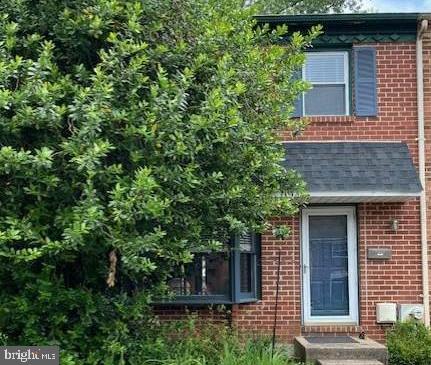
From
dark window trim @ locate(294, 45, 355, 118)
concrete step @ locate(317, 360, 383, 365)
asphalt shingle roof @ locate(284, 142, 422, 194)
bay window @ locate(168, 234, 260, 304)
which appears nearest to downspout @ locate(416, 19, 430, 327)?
asphalt shingle roof @ locate(284, 142, 422, 194)

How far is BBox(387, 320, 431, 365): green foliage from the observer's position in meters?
9.16

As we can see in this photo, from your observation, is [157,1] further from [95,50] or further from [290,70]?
[290,70]

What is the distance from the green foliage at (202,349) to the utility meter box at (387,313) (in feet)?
7.83

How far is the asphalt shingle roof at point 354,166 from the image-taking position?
966 cm

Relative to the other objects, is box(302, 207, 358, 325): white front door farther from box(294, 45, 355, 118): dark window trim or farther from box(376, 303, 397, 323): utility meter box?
box(294, 45, 355, 118): dark window trim

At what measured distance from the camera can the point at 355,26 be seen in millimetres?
10617

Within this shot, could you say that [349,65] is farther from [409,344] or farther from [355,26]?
[409,344]

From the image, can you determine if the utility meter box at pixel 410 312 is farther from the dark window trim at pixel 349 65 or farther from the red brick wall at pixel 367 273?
the dark window trim at pixel 349 65

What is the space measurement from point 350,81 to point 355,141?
1032 millimetres

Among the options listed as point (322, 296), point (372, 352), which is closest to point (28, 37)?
point (372, 352)

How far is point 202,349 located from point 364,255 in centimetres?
381

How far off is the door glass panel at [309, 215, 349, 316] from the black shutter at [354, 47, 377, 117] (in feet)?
5.85

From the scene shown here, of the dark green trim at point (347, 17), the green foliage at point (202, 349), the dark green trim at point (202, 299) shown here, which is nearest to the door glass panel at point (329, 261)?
the dark green trim at point (202, 299)

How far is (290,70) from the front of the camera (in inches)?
301
